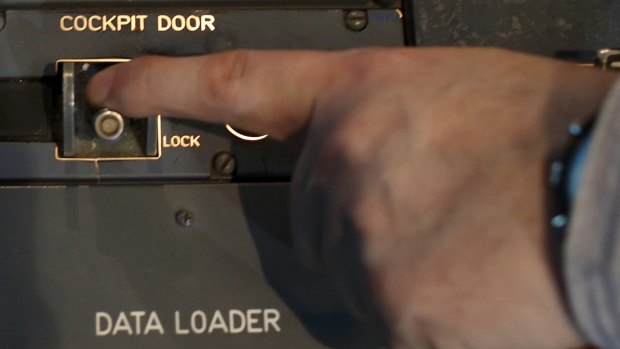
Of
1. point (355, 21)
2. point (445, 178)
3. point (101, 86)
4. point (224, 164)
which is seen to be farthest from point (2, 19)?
point (445, 178)

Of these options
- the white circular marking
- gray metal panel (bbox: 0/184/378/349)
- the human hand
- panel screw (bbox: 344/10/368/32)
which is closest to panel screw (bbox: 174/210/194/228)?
gray metal panel (bbox: 0/184/378/349)

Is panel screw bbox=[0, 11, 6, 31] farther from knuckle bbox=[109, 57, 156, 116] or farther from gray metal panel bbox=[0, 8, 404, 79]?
knuckle bbox=[109, 57, 156, 116]

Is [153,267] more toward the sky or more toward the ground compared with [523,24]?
more toward the ground

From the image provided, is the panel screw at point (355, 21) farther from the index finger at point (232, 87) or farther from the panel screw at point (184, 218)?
the panel screw at point (184, 218)

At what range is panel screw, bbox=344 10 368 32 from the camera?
1074 mm

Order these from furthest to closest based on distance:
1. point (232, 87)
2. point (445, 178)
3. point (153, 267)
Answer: point (153, 267)
point (232, 87)
point (445, 178)

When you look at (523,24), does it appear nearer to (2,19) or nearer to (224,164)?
(224,164)

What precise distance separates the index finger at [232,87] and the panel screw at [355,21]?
8.6 inches

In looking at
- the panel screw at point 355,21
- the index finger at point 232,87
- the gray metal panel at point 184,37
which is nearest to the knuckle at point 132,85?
the index finger at point 232,87

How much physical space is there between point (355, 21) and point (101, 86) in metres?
0.34

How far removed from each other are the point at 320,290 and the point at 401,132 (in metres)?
0.34

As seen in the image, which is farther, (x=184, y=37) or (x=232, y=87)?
(x=184, y=37)

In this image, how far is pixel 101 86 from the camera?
3.18 feet

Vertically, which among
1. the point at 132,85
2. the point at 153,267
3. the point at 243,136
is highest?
the point at 132,85
